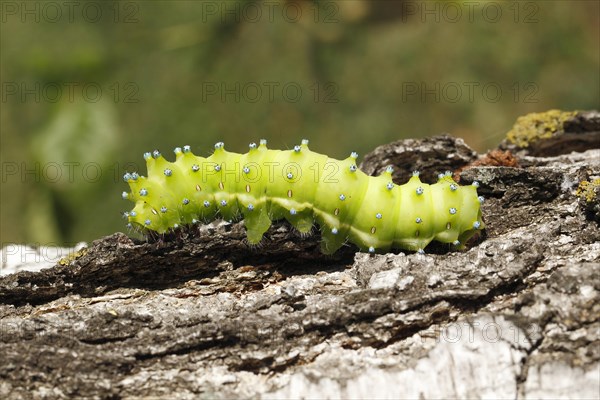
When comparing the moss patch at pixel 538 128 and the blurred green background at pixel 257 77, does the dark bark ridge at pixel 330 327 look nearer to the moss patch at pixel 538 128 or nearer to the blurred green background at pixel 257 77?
the moss patch at pixel 538 128

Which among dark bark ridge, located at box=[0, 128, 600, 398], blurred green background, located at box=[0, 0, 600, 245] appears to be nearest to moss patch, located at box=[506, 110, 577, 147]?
dark bark ridge, located at box=[0, 128, 600, 398]

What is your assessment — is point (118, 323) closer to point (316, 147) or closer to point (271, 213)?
point (271, 213)

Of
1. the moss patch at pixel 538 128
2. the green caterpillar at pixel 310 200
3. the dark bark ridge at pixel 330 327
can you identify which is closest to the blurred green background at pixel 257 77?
the moss patch at pixel 538 128

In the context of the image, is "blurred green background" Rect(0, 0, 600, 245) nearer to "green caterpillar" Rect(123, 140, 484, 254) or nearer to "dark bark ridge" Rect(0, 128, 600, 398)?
"green caterpillar" Rect(123, 140, 484, 254)

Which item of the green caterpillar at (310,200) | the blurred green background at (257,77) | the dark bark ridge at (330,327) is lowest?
the dark bark ridge at (330,327)

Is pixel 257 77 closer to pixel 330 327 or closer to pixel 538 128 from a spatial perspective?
pixel 538 128

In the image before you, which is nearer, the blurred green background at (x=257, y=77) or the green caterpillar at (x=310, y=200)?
the green caterpillar at (x=310, y=200)
